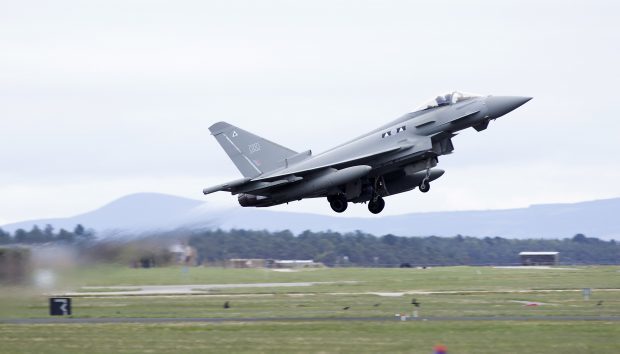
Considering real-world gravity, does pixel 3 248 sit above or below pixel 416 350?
above

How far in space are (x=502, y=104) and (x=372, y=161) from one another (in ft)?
15.3

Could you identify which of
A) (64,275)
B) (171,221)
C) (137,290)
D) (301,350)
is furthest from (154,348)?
(137,290)

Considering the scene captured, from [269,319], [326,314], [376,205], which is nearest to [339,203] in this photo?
[376,205]

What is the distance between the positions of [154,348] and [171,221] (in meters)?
8.32

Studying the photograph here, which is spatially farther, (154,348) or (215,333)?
(215,333)

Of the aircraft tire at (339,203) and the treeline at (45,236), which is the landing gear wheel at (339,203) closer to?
the aircraft tire at (339,203)

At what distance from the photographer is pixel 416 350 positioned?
23.9 meters

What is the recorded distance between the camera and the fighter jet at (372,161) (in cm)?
3250

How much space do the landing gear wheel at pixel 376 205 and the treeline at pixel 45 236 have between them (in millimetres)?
10201

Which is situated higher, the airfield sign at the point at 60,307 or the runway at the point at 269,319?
the airfield sign at the point at 60,307

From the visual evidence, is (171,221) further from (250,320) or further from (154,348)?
(154,348)

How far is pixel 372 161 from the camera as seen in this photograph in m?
33.2

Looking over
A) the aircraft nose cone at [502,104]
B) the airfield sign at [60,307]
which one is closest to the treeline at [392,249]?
the airfield sign at [60,307]

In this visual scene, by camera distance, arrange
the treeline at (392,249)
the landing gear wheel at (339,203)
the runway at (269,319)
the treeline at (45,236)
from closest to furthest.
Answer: the treeline at (45,236) < the runway at (269,319) < the landing gear wheel at (339,203) < the treeline at (392,249)
